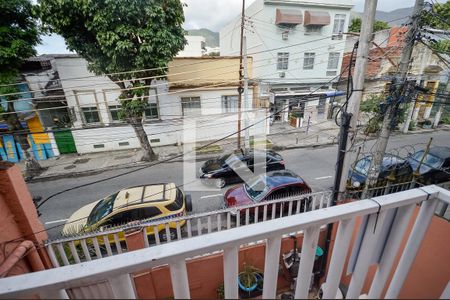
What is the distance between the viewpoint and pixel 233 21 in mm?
19484

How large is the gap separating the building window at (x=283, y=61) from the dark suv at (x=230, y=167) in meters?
9.16

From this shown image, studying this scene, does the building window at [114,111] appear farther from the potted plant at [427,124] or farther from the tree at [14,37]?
the potted plant at [427,124]

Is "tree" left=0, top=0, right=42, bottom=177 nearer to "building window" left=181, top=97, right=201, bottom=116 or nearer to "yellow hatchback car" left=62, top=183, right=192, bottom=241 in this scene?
"yellow hatchback car" left=62, top=183, right=192, bottom=241

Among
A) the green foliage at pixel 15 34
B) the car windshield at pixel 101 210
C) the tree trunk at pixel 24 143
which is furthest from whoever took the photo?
the tree trunk at pixel 24 143

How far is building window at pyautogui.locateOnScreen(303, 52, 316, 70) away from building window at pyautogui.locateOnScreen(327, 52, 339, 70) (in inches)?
55.6

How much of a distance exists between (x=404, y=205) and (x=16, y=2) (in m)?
13.7

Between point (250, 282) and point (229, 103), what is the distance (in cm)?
1196

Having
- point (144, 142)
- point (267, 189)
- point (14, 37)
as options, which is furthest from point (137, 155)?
point (267, 189)

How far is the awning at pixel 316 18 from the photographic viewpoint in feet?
50.5

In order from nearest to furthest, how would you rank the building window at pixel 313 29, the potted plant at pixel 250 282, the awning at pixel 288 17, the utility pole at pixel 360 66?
the potted plant at pixel 250 282 → the utility pole at pixel 360 66 → the awning at pixel 288 17 → the building window at pixel 313 29

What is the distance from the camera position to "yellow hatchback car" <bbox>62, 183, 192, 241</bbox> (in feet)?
20.0

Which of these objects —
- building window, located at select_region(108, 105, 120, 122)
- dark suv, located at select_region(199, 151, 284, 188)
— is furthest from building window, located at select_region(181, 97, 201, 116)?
dark suv, located at select_region(199, 151, 284, 188)

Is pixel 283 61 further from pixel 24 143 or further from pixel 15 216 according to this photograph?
pixel 24 143

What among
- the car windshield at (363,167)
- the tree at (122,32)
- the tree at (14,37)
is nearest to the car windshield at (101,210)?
the tree at (122,32)
